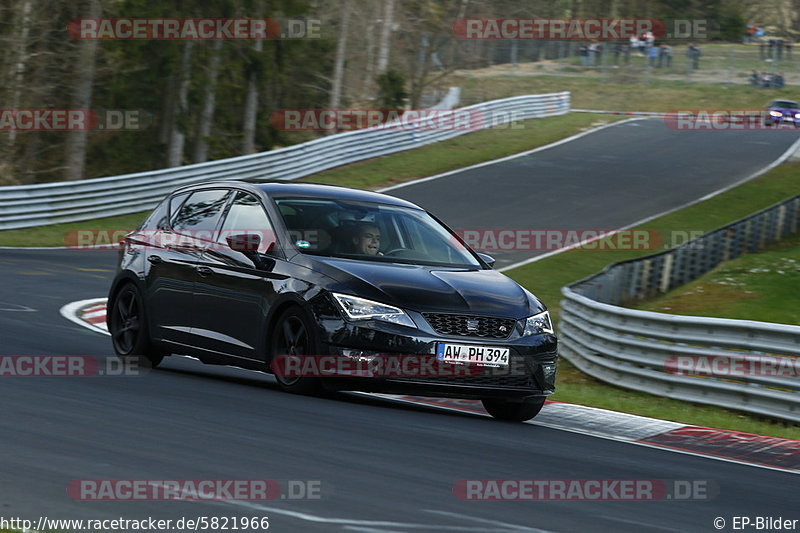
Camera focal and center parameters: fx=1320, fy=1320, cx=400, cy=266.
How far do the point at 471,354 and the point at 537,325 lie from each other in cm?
69

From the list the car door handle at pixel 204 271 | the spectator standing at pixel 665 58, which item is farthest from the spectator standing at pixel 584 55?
the car door handle at pixel 204 271

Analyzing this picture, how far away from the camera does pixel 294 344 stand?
30.7 ft

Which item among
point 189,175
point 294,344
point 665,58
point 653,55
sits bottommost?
point 189,175

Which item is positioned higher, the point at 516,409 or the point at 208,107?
the point at 516,409

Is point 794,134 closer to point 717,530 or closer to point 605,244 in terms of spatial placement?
point 605,244

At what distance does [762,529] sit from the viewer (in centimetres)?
617

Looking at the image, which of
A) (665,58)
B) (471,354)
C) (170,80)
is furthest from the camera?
(665,58)

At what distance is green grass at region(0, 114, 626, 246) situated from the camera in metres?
27.4

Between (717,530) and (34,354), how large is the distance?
6847 millimetres

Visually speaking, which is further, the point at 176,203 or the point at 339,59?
the point at 339,59

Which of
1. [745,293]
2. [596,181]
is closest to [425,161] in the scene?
[596,181]

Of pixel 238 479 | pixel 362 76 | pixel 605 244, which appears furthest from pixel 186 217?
pixel 362 76

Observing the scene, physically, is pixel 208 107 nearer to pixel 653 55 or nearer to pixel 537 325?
pixel 653 55

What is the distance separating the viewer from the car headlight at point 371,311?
895cm
